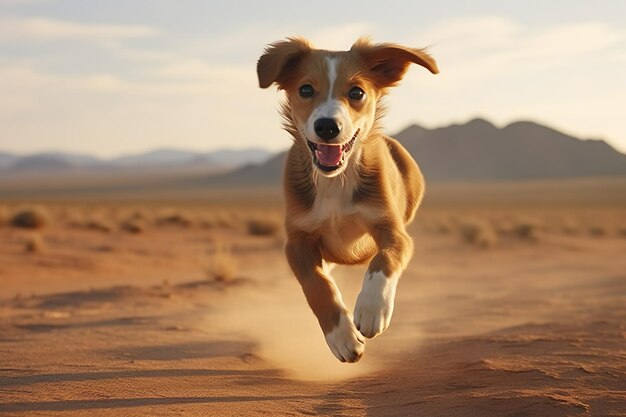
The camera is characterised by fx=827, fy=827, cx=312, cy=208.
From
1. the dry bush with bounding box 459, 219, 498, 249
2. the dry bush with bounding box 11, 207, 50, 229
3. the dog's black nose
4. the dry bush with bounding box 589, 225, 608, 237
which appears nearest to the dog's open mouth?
the dog's black nose

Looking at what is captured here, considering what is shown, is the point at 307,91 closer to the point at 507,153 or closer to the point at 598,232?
the point at 598,232

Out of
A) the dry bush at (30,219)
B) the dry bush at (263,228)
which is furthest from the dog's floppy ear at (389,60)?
the dry bush at (263,228)

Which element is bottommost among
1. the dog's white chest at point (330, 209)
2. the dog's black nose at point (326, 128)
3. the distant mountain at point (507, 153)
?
the dog's white chest at point (330, 209)

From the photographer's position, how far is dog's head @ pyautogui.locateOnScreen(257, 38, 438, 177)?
6.29 m

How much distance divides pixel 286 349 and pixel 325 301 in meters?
2.64

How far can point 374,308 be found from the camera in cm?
580

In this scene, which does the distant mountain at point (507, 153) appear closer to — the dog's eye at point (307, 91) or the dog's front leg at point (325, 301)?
the dog's front leg at point (325, 301)

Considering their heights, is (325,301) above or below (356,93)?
below

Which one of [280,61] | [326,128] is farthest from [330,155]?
[280,61]

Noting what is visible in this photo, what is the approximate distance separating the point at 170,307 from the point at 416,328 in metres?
3.55

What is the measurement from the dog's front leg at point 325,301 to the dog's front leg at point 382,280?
0.52ft

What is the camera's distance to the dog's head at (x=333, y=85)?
629cm

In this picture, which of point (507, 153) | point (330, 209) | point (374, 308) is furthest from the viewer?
point (507, 153)

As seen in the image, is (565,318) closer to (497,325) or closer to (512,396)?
(497,325)
